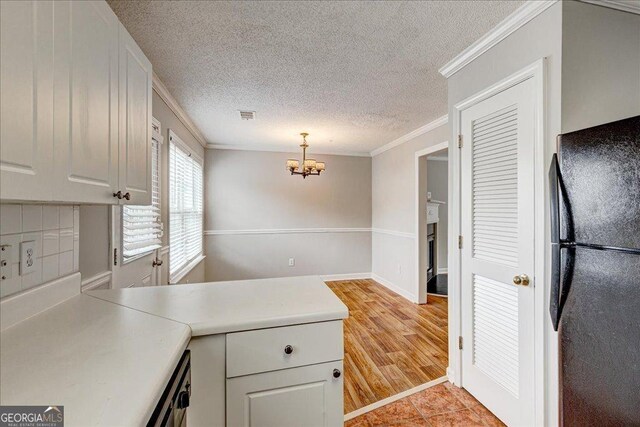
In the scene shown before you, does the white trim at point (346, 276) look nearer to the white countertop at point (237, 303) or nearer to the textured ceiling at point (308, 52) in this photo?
the textured ceiling at point (308, 52)

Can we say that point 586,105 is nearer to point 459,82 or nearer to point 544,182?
point 544,182

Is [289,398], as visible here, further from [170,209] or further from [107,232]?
[170,209]

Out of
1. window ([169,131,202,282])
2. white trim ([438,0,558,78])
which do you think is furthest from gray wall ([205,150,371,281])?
white trim ([438,0,558,78])

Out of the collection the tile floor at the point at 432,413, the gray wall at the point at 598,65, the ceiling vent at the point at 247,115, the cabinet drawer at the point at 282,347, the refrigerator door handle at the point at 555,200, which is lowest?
the tile floor at the point at 432,413

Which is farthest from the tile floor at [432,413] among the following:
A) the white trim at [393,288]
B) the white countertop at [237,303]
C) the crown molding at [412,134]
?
the crown molding at [412,134]

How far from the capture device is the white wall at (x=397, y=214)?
13.4 ft

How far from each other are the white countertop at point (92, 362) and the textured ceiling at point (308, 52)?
62.0 inches

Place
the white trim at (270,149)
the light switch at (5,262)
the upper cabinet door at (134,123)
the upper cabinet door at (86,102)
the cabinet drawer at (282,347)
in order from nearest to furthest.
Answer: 1. the upper cabinet door at (86,102)
2. the light switch at (5,262)
3. the cabinet drawer at (282,347)
4. the upper cabinet door at (134,123)
5. the white trim at (270,149)

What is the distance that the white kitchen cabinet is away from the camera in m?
0.68

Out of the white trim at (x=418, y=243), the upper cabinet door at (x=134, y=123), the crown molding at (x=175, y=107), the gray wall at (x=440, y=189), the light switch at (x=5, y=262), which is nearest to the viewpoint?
the light switch at (x=5, y=262)

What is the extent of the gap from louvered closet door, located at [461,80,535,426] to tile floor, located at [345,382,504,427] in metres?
0.08

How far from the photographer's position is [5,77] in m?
0.65

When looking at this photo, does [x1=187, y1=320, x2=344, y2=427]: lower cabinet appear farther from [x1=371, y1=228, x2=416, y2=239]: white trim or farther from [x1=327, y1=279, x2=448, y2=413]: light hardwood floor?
[x1=371, y1=228, x2=416, y2=239]: white trim

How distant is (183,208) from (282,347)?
9.55ft
